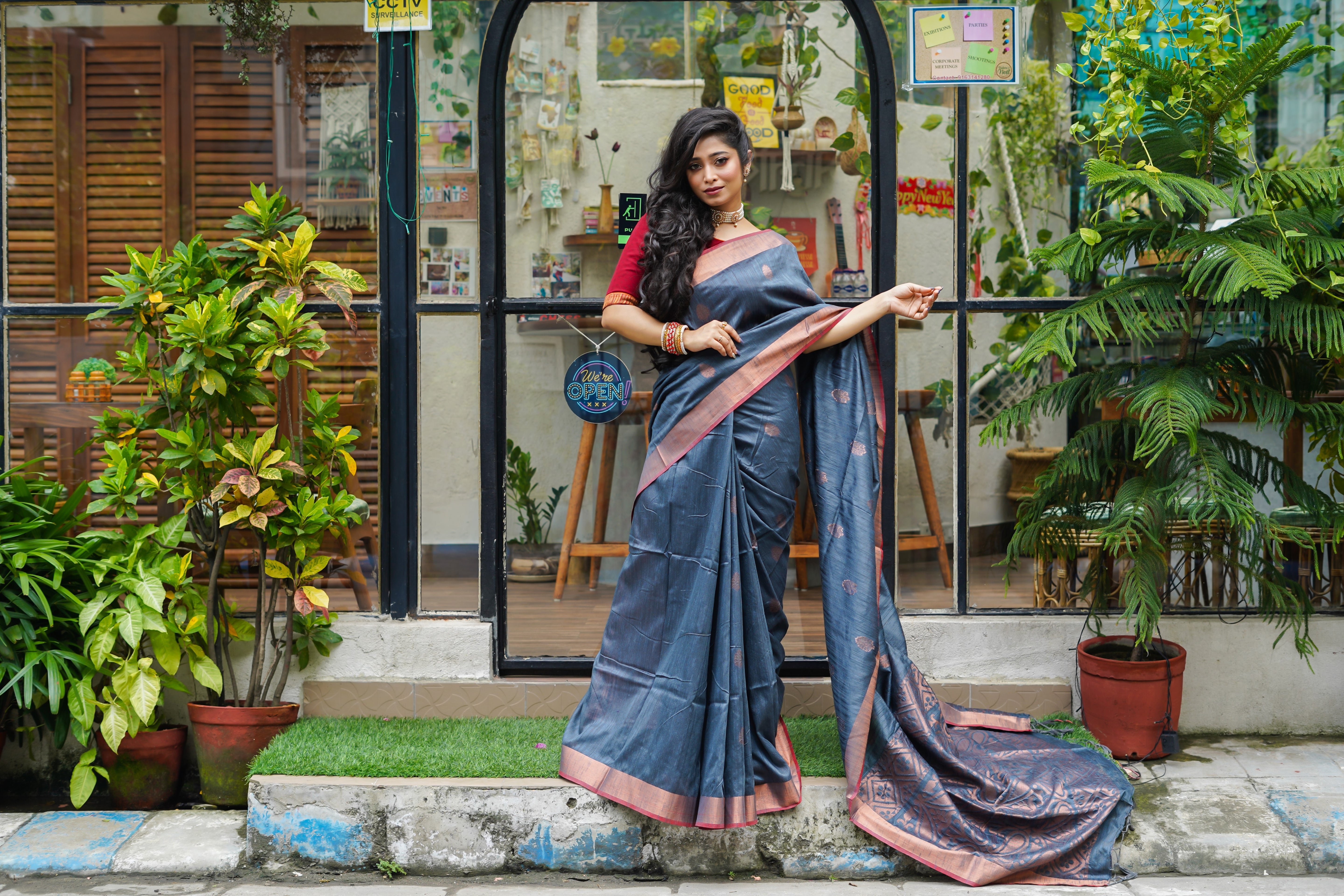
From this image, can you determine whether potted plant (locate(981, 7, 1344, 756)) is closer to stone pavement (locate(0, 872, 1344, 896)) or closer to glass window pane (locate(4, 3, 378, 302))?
stone pavement (locate(0, 872, 1344, 896))

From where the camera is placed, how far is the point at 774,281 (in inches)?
117

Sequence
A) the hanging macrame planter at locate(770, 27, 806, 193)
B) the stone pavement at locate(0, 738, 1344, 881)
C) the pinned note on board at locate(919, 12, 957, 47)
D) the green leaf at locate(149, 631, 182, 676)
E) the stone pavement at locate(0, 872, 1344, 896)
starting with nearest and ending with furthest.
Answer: the stone pavement at locate(0, 872, 1344, 896) < the stone pavement at locate(0, 738, 1344, 881) < the green leaf at locate(149, 631, 182, 676) < the pinned note on board at locate(919, 12, 957, 47) < the hanging macrame planter at locate(770, 27, 806, 193)

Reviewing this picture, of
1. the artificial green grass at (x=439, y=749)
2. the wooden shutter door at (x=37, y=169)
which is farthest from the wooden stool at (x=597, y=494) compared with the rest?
the wooden shutter door at (x=37, y=169)

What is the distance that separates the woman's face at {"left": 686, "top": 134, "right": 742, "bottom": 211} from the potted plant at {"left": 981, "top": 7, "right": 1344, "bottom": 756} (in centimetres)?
91

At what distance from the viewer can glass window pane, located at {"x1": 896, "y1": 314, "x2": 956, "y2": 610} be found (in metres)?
3.65

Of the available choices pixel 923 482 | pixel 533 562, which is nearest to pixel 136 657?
pixel 533 562

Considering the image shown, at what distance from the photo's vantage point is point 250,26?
3.64m

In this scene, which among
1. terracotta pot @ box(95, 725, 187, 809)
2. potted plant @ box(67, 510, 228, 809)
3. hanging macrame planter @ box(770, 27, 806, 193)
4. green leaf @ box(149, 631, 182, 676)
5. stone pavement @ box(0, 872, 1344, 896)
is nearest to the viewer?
stone pavement @ box(0, 872, 1344, 896)

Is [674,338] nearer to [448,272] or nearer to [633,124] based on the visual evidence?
[448,272]

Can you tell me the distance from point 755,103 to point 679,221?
3.60 feet

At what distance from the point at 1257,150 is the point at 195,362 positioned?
3.66 meters

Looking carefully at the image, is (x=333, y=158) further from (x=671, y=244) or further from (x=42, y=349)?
(x=671, y=244)

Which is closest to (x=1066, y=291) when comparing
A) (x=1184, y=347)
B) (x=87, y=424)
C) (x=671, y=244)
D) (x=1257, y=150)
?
(x=1184, y=347)

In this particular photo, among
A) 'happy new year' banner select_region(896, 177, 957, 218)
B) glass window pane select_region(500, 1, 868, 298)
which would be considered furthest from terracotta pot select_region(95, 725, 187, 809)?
'happy new year' banner select_region(896, 177, 957, 218)
